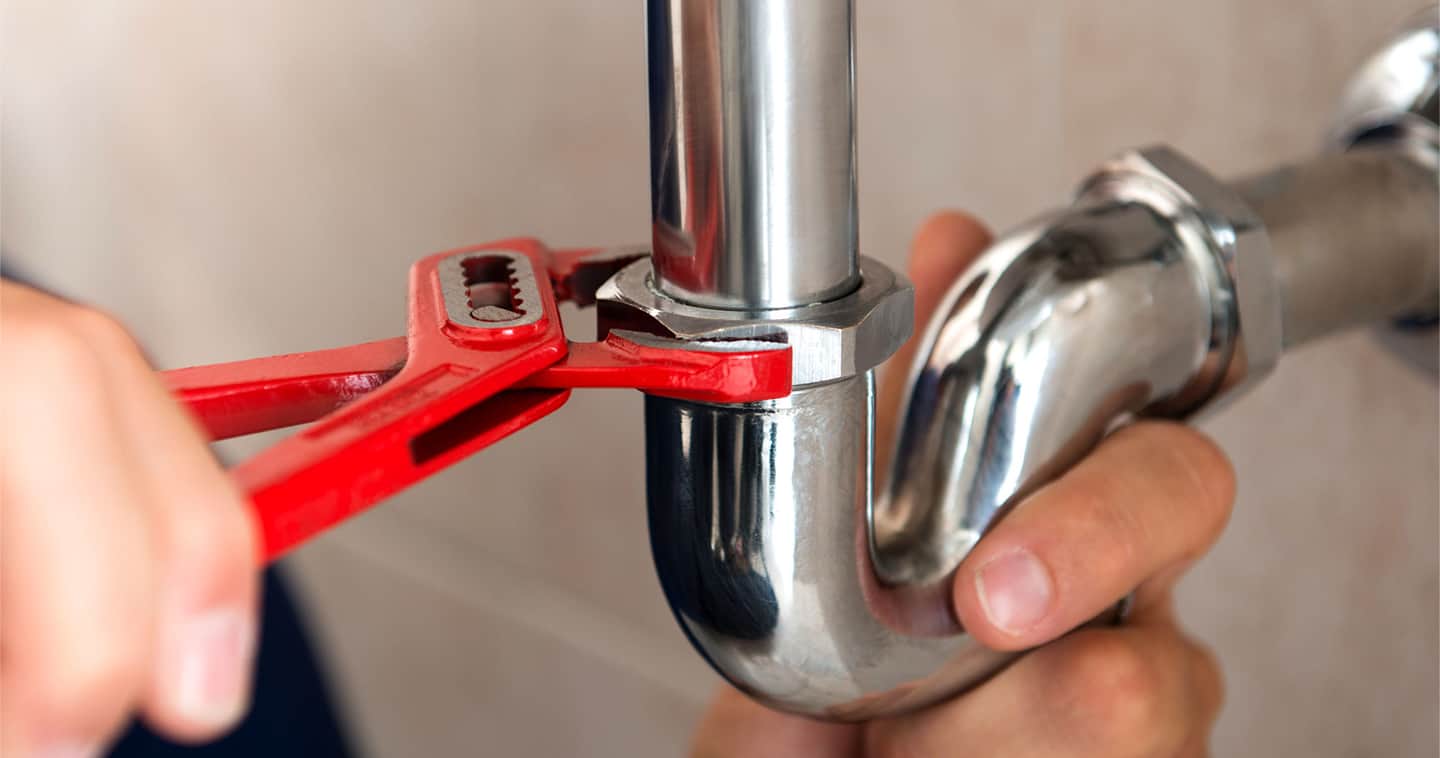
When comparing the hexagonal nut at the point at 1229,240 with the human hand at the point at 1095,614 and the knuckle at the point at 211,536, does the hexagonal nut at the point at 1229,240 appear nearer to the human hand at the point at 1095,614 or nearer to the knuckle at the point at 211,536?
the human hand at the point at 1095,614

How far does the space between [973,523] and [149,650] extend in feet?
0.54

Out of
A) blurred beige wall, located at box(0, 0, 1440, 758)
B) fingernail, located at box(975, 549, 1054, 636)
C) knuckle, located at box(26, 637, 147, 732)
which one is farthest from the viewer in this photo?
blurred beige wall, located at box(0, 0, 1440, 758)

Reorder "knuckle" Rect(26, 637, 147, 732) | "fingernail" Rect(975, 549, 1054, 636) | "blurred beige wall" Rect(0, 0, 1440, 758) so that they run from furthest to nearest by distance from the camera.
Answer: "blurred beige wall" Rect(0, 0, 1440, 758) < "fingernail" Rect(975, 549, 1054, 636) < "knuckle" Rect(26, 637, 147, 732)

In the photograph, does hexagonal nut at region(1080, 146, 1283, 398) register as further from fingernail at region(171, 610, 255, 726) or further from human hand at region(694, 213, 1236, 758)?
fingernail at region(171, 610, 255, 726)

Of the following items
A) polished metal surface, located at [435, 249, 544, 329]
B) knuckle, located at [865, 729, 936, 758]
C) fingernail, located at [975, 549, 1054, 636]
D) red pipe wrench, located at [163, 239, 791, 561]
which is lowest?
knuckle, located at [865, 729, 936, 758]

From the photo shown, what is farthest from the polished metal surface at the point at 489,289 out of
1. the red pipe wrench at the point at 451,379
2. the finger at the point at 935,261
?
the finger at the point at 935,261

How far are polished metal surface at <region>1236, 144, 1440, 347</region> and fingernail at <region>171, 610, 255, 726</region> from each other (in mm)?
214

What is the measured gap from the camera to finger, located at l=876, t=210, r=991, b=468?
12.6 inches

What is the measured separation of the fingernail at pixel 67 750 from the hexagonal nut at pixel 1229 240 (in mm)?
214

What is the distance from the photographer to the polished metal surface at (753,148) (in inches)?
7.0

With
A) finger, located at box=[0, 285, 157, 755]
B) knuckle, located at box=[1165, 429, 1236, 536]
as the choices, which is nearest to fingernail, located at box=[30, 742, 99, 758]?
finger, located at box=[0, 285, 157, 755]

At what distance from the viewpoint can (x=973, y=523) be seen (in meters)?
0.24

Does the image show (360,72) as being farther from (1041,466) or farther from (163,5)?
(1041,466)

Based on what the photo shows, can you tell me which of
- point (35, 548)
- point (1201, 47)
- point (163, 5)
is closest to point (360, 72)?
point (163, 5)
